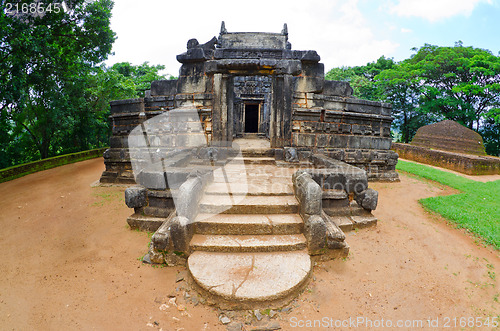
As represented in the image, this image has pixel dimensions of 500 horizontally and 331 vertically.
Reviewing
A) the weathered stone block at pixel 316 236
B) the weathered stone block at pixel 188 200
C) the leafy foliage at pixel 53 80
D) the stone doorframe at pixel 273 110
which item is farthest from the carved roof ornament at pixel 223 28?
the weathered stone block at pixel 316 236

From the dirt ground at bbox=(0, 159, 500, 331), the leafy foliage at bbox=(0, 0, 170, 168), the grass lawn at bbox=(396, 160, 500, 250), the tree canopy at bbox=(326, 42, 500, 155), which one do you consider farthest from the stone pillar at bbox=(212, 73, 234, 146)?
the tree canopy at bbox=(326, 42, 500, 155)

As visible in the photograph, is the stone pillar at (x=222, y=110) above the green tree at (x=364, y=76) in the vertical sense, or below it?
below

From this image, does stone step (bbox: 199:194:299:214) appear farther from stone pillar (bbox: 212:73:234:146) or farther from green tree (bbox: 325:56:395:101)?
green tree (bbox: 325:56:395:101)

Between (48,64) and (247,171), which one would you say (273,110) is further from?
(48,64)

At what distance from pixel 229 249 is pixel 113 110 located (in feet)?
22.4

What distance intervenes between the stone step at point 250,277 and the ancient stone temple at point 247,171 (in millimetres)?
14

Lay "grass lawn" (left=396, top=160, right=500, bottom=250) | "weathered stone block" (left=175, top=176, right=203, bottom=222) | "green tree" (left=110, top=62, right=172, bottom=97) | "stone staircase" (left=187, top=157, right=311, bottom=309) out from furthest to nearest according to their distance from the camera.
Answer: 1. "green tree" (left=110, top=62, right=172, bottom=97)
2. "grass lawn" (left=396, top=160, right=500, bottom=250)
3. "weathered stone block" (left=175, top=176, right=203, bottom=222)
4. "stone staircase" (left=187, top=157, right=311, bottom=309)

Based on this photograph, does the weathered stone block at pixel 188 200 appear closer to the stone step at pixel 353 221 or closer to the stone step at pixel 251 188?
the stone step at pixel 251 188

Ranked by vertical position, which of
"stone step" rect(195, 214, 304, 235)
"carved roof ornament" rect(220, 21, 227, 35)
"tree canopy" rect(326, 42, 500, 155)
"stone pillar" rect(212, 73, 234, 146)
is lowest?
"stone step" rect(195, 214, 304, 235)

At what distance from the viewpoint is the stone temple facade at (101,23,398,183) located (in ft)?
21.0

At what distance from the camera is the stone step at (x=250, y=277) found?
2484mm

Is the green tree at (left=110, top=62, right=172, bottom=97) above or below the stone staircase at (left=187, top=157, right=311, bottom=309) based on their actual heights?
above

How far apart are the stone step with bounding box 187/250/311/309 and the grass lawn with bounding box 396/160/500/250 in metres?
3.81

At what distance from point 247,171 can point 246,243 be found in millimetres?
2549
